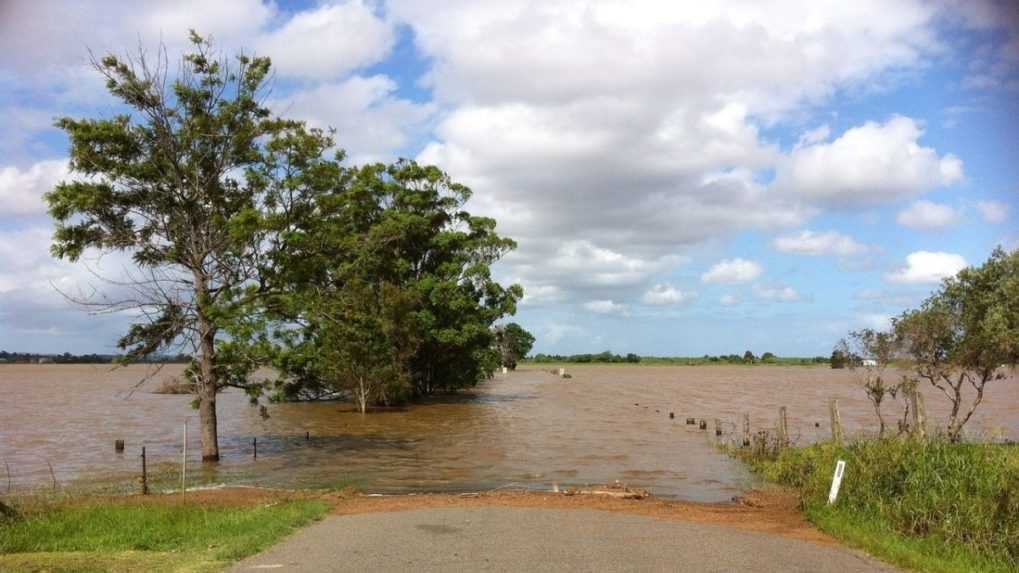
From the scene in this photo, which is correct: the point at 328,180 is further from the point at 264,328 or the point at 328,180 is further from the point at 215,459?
the point at 215,459

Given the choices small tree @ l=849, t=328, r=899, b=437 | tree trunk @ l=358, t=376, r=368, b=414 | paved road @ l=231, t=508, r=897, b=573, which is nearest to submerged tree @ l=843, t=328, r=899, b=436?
small tree @ l=849, t=328, r=899, b=437

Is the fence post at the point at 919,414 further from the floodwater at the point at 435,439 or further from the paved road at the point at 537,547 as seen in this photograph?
the paved road at the point at 537,547

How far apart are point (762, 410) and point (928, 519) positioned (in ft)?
127

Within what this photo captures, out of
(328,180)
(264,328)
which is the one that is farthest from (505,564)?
(328,180)

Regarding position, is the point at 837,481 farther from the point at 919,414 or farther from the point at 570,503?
the point at 919,414

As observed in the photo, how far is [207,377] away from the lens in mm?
23406

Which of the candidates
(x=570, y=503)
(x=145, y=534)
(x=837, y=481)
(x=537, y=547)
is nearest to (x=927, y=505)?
(x=837, y=481)

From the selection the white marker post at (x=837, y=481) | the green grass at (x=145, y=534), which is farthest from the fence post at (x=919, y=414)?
the green grass at (x=145, y=534)

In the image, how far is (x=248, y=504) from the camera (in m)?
14.8

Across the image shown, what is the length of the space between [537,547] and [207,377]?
16115 mm

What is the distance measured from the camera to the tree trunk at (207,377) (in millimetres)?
23031

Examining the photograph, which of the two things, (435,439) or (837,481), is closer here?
(837,481)

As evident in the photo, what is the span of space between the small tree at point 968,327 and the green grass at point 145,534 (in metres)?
18.6

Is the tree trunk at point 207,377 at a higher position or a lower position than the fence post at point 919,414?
higher
